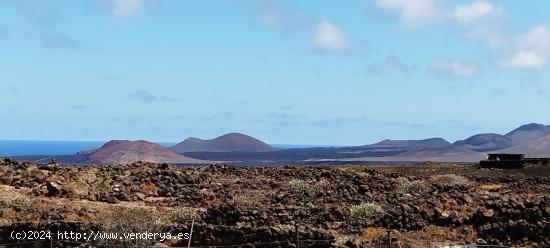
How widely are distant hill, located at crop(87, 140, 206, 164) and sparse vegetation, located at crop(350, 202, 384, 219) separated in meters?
125

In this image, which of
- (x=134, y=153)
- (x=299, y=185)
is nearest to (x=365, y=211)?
(x=299, y=185)

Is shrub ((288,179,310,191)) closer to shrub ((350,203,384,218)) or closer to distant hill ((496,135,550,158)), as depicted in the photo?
shrub ((350,203,384,218))

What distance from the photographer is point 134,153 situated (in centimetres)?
16388

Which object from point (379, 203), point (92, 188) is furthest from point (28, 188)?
point (379, 203)

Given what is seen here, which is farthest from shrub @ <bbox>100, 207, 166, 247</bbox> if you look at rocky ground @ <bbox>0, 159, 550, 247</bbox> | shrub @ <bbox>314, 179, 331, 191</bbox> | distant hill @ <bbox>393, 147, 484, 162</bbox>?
distant hill @ <bbox>393, 147, 484, 162</bbox>

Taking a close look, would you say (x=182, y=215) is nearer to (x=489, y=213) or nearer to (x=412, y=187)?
(x=489, y=213)

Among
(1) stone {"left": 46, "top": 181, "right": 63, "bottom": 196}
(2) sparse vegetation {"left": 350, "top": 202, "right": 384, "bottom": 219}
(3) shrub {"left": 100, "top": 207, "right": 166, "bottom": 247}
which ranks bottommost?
(3) shrub {"left": 100, "top": 207, "right": 166, "bottom": 247}

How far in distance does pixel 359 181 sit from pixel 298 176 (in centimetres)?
385

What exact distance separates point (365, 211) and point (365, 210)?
8 centimetres

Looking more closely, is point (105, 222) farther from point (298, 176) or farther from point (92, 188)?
point (298, 176)

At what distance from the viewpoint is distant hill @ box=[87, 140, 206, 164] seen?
149750 mm

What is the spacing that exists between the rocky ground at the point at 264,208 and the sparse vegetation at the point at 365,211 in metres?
0.03

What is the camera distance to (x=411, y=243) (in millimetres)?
18312

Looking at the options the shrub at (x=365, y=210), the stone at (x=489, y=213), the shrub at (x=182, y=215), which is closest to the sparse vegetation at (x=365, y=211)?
the shrub at (x=365, y=210)
